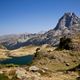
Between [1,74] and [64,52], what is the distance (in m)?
26.1

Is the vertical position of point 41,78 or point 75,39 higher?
point 75,39

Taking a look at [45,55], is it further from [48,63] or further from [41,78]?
[41,78]

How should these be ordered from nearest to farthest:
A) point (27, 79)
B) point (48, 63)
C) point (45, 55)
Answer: point (27, 79) < point (48, 63) < point (45, 55)

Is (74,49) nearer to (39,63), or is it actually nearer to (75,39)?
(75,39)

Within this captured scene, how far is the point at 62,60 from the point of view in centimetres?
5009

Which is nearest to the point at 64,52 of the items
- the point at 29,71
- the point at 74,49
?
the point at 74,49

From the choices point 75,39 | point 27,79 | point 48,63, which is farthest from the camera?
point 75,39

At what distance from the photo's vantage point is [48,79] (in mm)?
30656

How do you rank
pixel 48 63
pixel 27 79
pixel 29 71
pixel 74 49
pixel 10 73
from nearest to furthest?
pixel 27 79 < pixel 10 73 < pixel 29 71 < pixel 48 63 < pixel 74 49

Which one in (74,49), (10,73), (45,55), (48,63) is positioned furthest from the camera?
(74,49)

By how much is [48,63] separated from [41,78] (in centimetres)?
1795

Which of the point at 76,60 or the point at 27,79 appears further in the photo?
the point at 76,60

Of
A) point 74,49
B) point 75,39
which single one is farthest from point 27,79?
point 75,39

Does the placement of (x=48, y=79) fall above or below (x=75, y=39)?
below
